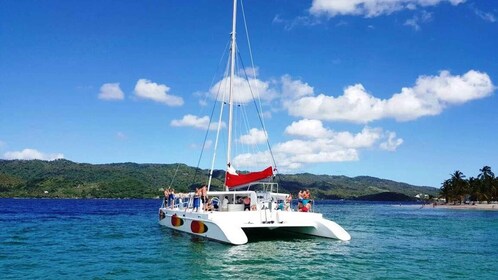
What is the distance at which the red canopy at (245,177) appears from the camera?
21.7m

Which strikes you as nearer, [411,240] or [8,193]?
[411,240]

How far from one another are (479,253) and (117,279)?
607 inches

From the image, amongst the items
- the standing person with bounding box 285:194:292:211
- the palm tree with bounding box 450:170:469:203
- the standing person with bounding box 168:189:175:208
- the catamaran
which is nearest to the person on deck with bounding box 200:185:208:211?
the catamaran

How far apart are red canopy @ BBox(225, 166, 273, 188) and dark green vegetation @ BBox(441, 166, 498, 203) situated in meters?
113

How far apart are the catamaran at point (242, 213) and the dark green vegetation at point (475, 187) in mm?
111800

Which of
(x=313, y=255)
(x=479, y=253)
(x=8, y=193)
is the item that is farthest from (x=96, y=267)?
(x=8, y=193)

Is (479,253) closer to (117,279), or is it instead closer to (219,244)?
(219,244)

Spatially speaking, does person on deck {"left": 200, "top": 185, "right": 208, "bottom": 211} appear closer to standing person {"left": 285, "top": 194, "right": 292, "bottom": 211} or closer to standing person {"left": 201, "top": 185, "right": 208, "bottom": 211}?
standing person {"left": 201, "top": 185, "right": 208, "bottom": 211}

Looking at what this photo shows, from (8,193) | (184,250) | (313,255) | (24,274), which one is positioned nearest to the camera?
(24,274)

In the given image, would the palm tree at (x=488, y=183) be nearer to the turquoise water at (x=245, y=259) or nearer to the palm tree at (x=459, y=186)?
the palm tree at (x=459, y=186)

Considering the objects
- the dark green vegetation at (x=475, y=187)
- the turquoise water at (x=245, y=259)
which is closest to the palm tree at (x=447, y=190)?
the dark green vegetation at (x=475, y=187)

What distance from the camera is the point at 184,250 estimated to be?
60.0 feet

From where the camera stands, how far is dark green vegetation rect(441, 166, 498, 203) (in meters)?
119

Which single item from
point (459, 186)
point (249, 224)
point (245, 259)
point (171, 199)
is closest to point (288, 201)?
point (249, 224)
